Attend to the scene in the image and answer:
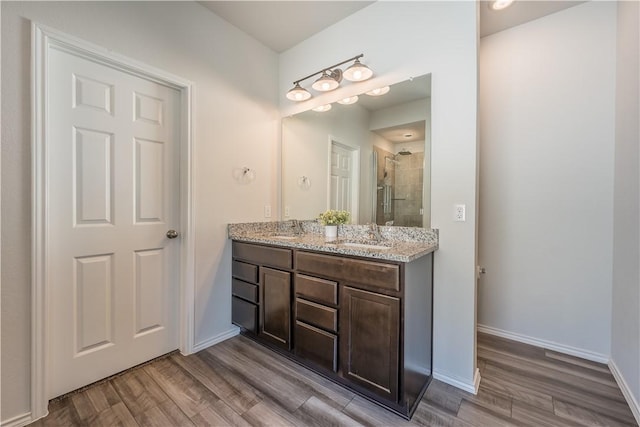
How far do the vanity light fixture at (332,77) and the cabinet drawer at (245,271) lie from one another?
1.55 meters

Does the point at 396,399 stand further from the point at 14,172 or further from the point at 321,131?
the point at 14,172

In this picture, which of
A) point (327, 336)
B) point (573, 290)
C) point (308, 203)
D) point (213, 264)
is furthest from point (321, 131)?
point (573, 290)

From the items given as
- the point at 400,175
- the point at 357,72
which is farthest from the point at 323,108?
the point at 400,175

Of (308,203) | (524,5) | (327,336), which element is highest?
(524,5)

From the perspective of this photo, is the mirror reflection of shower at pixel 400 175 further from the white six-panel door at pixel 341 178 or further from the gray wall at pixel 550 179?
the gray wall at pixel 550 179

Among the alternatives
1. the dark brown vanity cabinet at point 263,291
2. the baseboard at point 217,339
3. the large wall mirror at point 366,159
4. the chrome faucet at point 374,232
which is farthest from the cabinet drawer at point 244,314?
the chrome faucet at point 374,232

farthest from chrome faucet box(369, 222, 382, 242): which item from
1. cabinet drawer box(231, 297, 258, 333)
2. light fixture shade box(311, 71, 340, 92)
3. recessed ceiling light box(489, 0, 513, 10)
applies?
recessed ceiling light box(489, 0, 513, 10)

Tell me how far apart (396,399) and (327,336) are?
1.61 ft

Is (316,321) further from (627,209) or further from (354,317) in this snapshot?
(627,209)

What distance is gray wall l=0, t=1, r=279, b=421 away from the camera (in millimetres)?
1319

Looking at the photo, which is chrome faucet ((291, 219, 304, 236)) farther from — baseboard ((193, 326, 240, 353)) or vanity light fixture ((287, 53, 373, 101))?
vanity light fixture ((287, 53, 373, 101))

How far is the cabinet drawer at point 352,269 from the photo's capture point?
140 centimetres

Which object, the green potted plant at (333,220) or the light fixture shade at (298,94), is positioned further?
the light fixture shade at (298,94)

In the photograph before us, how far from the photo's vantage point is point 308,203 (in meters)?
2.58
